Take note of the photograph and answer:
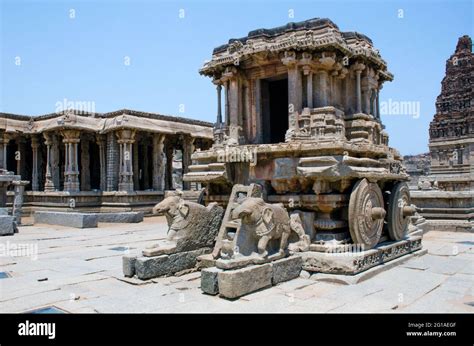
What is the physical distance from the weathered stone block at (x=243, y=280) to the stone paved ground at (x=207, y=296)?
0.37ft

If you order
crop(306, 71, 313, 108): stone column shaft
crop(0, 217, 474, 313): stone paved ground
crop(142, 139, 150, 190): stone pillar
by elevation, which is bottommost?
crop(0, 217, 474, 313): stone paved ground

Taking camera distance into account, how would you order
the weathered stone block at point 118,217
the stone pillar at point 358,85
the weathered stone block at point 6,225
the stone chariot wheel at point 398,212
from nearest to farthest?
the stone chariot wheel at point 398,212
the stone pillar at point 358,85
the weathered stone block at point 6,225
the weathered stone block at point 118,217

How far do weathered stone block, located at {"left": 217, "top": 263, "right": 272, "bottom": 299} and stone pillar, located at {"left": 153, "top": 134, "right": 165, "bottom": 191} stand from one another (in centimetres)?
1654

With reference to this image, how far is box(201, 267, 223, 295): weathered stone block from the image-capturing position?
215 inches

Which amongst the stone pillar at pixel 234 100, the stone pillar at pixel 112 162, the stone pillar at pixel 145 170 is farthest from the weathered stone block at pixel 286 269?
the stone pillar at pixel 145 170

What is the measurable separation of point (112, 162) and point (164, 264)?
48.0ft

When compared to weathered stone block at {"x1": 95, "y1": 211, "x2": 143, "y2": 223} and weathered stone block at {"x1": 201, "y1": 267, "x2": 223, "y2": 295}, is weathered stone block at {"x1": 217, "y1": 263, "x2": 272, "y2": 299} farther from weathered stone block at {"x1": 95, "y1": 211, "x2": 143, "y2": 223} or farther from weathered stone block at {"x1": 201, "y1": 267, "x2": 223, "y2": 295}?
weathered stone block at {"x1": 95, "y1": 211, "x2": 143, "y2": 223}

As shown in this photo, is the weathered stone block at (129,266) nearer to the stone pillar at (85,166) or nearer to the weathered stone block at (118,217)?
the weathered stone block at (118,217)

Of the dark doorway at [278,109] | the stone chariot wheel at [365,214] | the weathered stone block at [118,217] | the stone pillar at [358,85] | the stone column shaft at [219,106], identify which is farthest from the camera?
the weathered stone block at [118,217]

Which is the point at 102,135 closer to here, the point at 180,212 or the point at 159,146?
the point at 159,146

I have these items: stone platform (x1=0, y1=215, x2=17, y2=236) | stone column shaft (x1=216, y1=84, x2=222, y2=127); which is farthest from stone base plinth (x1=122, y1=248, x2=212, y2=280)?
stone platform (x1=0, y1=215, x2=17, y2=236)

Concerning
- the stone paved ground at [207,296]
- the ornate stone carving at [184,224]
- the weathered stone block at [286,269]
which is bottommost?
the stone paved ground at [207,296]

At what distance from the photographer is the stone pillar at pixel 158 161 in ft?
70.7

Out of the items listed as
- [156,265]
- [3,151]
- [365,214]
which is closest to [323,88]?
[365,214]
